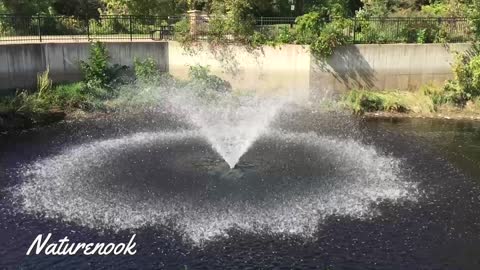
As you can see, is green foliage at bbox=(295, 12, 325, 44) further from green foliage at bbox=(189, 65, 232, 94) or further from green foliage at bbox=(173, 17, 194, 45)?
green foliage at bbox=(173, 17, 194, 45)

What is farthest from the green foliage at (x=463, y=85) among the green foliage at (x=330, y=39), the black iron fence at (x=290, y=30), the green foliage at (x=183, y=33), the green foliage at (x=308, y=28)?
the green foliage at (x=183, y=33)

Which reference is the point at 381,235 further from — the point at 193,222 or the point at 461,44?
the point at 461,44

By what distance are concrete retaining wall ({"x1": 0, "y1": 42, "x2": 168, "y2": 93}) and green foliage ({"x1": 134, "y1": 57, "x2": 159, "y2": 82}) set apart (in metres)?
0.71

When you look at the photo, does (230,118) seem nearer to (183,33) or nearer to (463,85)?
(183,33)

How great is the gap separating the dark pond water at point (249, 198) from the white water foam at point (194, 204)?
5cm

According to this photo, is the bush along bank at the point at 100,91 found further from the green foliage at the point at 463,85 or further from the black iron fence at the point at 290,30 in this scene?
the green foliage at the point at 463,85

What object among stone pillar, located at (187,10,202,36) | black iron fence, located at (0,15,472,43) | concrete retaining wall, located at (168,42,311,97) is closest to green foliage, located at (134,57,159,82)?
concrete retaining wall, located at (168,42,311,97)

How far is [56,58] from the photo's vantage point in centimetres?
2770

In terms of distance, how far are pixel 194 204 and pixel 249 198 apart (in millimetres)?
1561

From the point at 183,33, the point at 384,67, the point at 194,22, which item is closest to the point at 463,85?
the point at 384,67

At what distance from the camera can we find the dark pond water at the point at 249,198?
13414 millimetres

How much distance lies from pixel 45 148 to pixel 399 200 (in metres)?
12.4

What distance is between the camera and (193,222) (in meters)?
14.8

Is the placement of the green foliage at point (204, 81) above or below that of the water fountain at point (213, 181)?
above
